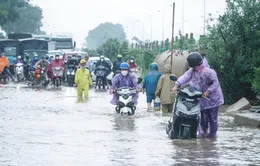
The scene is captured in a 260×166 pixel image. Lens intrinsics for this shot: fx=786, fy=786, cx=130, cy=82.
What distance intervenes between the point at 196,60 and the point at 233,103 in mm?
9561

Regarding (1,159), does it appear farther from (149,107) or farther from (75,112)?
(149,107)

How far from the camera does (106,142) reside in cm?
1280

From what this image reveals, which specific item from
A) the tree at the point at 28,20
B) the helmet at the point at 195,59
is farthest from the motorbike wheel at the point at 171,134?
the tree at the point at 28,20

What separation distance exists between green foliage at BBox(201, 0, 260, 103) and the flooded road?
375 cm

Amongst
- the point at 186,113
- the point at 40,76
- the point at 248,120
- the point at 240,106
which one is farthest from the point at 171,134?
the point at 40,76

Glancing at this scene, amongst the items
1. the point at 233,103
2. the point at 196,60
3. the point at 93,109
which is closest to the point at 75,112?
the point at 93,109

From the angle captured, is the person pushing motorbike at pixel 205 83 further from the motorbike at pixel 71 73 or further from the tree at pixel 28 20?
the tree at pixel 28 20

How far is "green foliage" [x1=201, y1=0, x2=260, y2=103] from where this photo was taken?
2225 cm

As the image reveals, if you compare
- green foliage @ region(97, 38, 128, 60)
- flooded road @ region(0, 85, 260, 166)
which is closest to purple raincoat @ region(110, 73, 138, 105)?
flooded road @ region(0, 85, 260, 166)

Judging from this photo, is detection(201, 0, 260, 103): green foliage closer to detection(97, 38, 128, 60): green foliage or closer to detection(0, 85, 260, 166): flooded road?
detection(0, 85, 260, 166): flooded road

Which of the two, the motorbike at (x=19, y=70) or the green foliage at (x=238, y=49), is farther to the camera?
the motorbike at (x=19, y=70)

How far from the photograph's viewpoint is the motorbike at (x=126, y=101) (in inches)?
752

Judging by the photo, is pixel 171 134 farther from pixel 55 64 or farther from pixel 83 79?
pixel 55 64

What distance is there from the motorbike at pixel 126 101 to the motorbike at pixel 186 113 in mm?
5728
